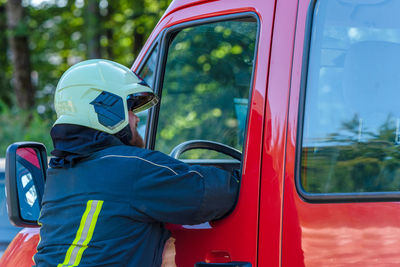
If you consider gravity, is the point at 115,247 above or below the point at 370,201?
below

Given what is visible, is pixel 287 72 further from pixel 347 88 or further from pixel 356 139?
pixel 356 139

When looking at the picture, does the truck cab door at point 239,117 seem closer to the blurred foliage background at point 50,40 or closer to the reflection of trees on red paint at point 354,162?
the reflection of trees on red paint at point 354,162

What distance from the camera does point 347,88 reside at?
70.4 inches

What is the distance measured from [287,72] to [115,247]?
87 cm

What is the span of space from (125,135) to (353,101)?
869 millimetres

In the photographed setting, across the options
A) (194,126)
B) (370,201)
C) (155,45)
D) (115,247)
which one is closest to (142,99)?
(155,45)

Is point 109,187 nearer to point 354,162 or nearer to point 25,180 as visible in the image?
point 25,180

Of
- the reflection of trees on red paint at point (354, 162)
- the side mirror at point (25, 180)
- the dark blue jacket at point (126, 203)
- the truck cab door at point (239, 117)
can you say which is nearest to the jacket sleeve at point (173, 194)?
the dark blue jacket at point (126, 203)

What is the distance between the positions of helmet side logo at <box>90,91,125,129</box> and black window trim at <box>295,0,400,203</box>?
680 millimetres

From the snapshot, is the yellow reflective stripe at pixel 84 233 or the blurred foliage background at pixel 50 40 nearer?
the yellow reflective stripe at pixel 84 233

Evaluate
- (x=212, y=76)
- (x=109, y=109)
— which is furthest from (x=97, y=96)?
(x=212, y=76)

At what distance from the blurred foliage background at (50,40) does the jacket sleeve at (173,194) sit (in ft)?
29.2

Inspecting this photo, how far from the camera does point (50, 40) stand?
48.5 feet

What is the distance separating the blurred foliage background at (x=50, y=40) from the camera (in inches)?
478
